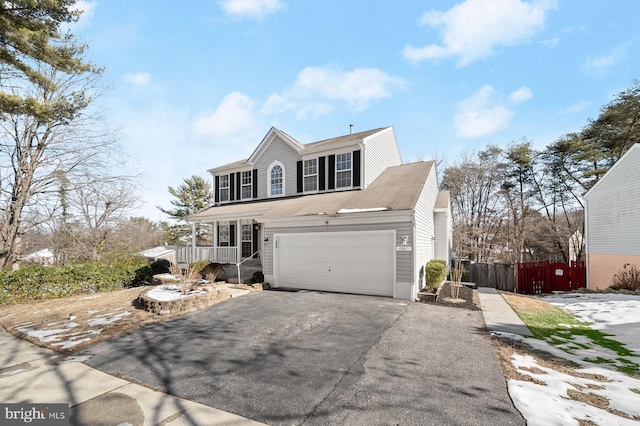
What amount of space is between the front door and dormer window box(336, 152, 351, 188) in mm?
5832

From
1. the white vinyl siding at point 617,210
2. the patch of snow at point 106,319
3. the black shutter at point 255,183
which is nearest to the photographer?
the patch of snow at point 106,319

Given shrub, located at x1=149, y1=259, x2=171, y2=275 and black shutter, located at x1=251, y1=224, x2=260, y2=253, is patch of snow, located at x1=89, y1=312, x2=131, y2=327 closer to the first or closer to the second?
black shutter, located at x1=251, y1=224, x2=260, y2=253

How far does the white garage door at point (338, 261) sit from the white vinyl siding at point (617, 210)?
12136mm

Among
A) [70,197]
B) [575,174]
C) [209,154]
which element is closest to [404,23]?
[209,154]

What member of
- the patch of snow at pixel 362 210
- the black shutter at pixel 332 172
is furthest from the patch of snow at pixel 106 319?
the black shutter at pixel 332 172

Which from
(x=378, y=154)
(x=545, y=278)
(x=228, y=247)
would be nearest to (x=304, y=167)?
(x=378, y=154)

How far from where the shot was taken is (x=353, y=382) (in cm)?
410

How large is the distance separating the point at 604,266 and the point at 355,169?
43.9 ft

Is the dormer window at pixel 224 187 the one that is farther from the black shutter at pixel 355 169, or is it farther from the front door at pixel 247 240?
the black shutter at pixel 355 169

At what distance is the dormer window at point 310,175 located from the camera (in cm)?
1484

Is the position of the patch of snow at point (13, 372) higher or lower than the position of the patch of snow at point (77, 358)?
higher

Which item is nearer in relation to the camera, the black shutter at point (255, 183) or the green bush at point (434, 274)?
the green bush at point (434, 274)

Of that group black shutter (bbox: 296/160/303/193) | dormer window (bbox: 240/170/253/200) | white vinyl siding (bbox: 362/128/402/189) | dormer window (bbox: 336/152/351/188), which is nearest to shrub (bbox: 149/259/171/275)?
dormer window (bbox: 240/170/253/200)

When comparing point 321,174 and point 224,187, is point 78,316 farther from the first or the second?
point 224,187
